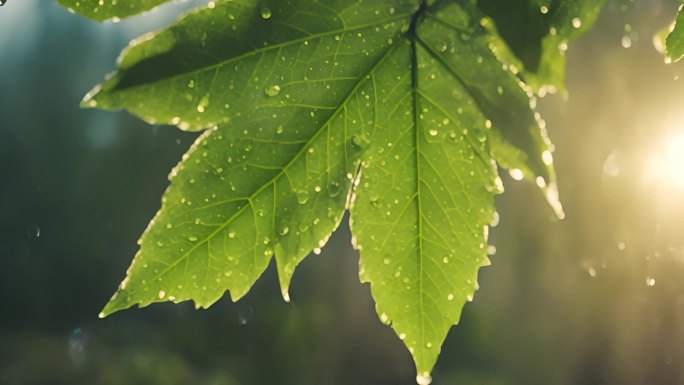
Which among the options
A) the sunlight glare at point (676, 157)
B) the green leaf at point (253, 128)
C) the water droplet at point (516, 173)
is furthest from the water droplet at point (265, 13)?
the sunlight glare at point (676, 157)

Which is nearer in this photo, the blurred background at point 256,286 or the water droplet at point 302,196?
the water droplet at point 302,196

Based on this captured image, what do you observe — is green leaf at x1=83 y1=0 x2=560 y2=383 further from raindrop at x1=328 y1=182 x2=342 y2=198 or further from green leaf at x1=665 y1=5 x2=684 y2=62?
green leaf at x1=665 y1=5 x2=684 y2=62

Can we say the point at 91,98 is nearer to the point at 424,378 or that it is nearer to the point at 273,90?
the point at 273,90

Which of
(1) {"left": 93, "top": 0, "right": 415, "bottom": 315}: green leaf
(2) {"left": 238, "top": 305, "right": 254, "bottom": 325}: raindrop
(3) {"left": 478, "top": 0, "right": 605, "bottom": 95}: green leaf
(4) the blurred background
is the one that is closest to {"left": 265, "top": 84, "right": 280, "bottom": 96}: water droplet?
(1) {"left": 93, "top": 0, "right": 415, "bottom": 315}: green leaf

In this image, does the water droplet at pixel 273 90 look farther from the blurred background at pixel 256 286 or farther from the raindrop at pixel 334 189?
the blurred background at pixel 256 286

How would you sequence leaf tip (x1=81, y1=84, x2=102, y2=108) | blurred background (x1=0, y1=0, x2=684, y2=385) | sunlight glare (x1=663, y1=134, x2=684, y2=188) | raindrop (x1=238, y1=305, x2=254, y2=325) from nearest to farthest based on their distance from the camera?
leaf tip (x1=81, y1=84, x2=102, y2=108) < sunlight glare (x1=663, y1=134, x2=684, y2=188) < blurred background (x1=0, y1=0, x2=684, y2=385) < raindrop (x1=238, y1=305, x2=254, y2=325)
